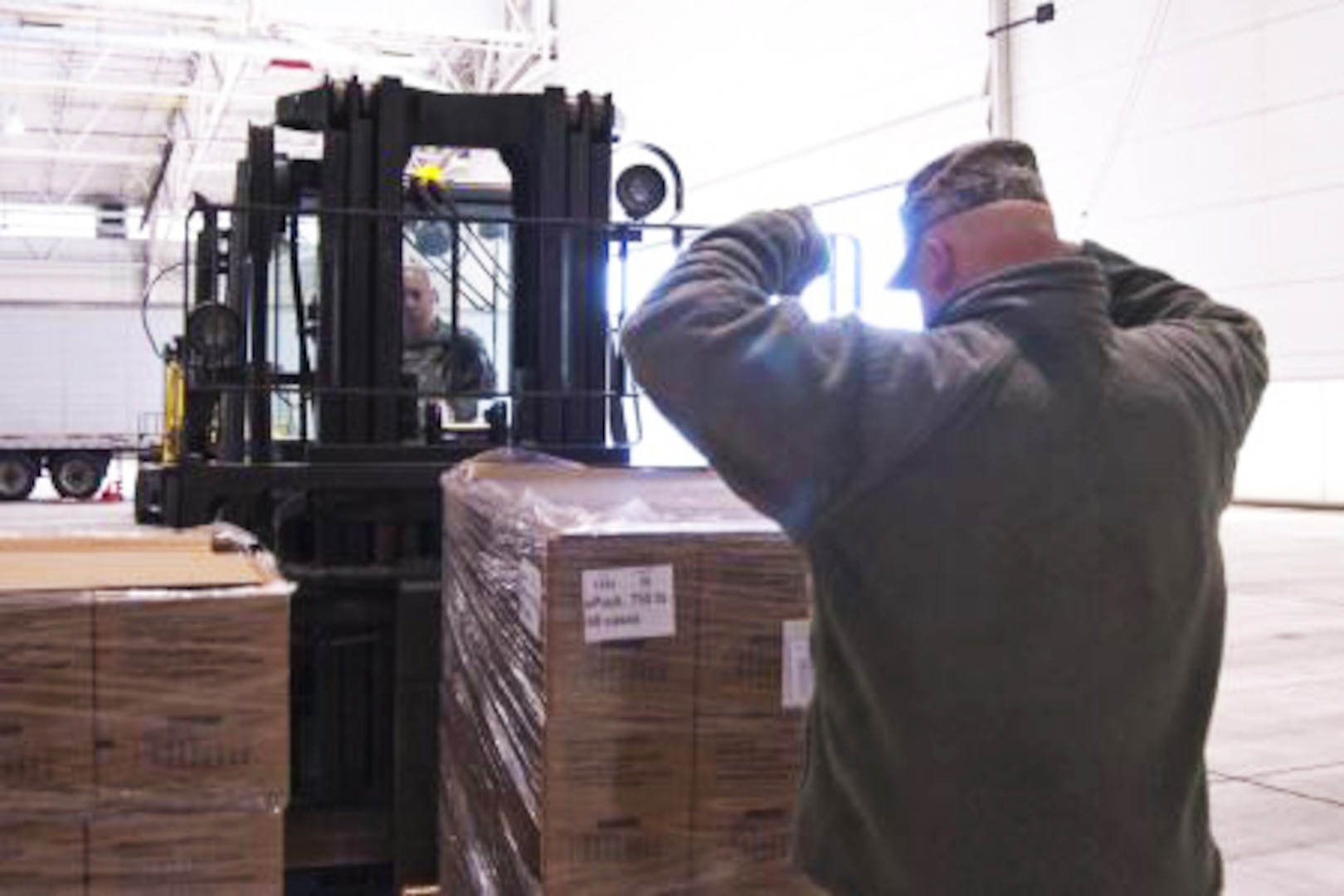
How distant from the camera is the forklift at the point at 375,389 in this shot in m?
3.78

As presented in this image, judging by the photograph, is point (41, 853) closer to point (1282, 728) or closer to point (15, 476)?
point (1282, 728)

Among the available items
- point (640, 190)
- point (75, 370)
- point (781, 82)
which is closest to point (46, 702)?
point (640, 190)

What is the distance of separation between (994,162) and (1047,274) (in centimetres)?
16

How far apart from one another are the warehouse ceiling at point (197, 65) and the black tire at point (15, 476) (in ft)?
14.8

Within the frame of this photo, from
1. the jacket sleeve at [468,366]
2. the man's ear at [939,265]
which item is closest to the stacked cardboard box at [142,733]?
the man's ear at [939,265]

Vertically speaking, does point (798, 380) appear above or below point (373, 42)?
below

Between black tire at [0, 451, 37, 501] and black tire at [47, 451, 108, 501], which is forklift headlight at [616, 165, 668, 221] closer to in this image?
black tire at [0, 451, 37, 501]

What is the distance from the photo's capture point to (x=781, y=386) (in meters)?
1.62

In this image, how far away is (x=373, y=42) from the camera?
19750mm

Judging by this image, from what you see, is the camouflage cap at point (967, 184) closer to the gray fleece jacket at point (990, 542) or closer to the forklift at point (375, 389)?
the gray fleece jacket at point (990, 542)

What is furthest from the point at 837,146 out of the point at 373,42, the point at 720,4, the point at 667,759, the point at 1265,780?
the point at 667,759

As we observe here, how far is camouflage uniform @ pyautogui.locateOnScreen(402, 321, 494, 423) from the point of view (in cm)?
444

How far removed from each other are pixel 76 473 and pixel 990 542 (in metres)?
21.9

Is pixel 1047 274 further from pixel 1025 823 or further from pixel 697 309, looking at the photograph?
pixel 1025 823
